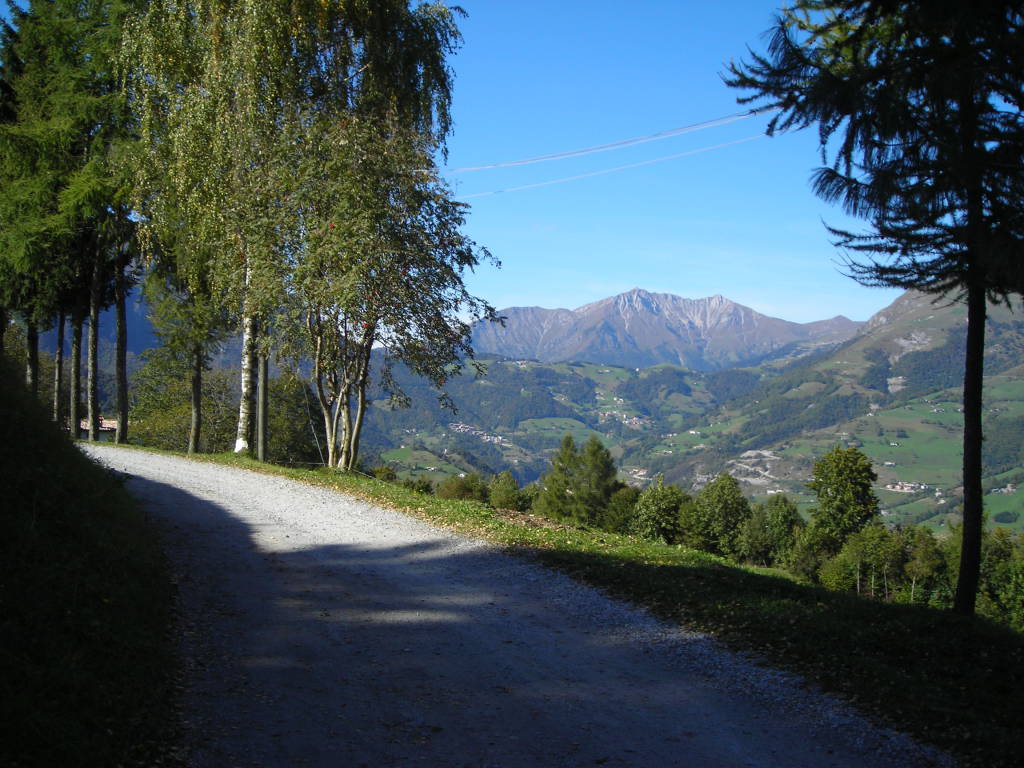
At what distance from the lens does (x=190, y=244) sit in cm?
2253

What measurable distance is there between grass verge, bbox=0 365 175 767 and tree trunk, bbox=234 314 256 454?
12804 mm

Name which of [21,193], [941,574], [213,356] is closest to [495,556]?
[21,193]

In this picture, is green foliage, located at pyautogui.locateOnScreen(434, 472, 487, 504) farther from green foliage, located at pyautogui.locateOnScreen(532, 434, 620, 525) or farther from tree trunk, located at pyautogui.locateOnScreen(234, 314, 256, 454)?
tree trunk, located at pyautogui.locateOnScreen(234, 314, 256, 454)

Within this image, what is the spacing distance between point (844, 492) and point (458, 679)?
6923 centimetres

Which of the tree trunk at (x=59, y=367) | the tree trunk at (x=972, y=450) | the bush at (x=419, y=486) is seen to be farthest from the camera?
the tree trunk at (x=59, y=367)

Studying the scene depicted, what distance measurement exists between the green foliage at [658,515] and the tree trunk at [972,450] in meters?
68.4

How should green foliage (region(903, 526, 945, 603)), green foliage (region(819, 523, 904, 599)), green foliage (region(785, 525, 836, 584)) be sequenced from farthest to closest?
green foliage (region(785, 525, 836, 584)) < green foliage (region(903, 526, 945, 603)) < green foliage (region(819, 523, 904, 599))

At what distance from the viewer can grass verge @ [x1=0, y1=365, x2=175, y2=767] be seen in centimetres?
427

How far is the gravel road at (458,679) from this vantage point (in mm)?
5348

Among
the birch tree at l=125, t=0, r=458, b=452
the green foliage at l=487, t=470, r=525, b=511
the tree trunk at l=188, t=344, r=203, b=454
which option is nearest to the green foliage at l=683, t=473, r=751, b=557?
the green foliage at l=487, t=470, r=525, b=511

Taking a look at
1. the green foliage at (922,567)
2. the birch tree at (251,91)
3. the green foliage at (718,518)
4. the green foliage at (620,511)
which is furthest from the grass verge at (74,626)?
the green foliage at (718,518)

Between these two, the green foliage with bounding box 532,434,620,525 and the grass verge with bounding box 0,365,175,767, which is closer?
the grass verge with bounding box 0,365,175,767

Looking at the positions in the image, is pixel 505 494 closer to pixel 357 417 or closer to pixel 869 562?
pixel 869 562

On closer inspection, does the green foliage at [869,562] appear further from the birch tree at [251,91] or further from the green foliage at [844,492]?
the birch tree at [251,91]
